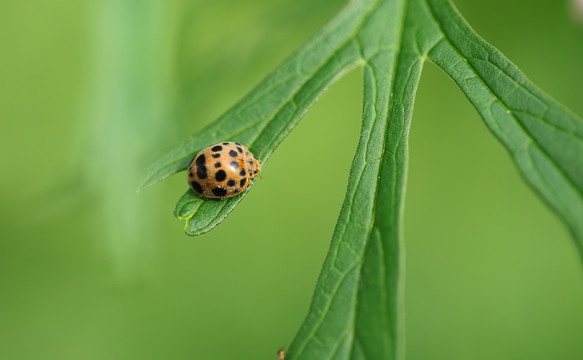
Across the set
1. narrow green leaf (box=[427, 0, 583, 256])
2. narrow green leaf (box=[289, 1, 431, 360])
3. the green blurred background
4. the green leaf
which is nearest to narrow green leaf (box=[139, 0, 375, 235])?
the green leaf

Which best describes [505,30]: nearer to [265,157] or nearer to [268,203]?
[268,203]

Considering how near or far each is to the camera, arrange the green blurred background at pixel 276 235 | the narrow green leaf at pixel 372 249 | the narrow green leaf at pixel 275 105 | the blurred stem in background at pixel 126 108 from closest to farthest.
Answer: the narrow green leaf at pixel 372 249, the narrow green leaf at pixel 275 105, the blurred stem in background at pixel 126 108, the green blurred background at pixel 276 235

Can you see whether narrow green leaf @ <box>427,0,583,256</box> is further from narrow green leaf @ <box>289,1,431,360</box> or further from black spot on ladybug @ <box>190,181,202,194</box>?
black spot on ladybug @ <box>190,181,202,194</box>

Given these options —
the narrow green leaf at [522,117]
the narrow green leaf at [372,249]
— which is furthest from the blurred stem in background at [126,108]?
the narrow green leaf at [522,117]

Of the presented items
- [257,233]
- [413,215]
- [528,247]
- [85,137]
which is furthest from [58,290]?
[528,247]

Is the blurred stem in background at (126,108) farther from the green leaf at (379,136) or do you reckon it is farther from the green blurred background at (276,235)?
the green leaf at (379,136)

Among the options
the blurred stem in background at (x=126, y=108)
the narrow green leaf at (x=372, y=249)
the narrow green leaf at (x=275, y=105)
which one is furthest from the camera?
the blurred stem in background at (x=126, y=108)

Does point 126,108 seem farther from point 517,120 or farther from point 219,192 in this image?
point 517,120
